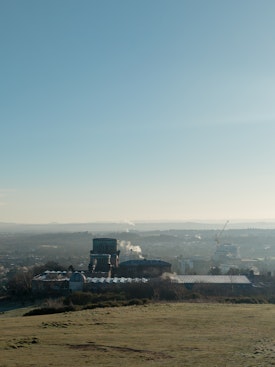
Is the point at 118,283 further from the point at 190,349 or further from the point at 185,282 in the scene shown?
the point at 190,349

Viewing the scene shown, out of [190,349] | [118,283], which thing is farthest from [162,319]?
[118,283]

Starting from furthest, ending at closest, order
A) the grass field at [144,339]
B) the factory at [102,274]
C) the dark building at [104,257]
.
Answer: the dark building at [104,257]
the factory at [102,274]
the grass field at [144,339]

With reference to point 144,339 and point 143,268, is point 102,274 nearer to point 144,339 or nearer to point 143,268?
point 143,268

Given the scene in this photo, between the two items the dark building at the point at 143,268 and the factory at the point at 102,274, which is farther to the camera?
the dark building at the point at 143,268

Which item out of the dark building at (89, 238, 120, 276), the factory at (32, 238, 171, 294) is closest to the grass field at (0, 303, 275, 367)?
the factory at (32, 238, 171, 294)

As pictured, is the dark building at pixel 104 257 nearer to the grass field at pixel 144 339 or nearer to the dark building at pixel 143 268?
the dark building at pixel 143 268

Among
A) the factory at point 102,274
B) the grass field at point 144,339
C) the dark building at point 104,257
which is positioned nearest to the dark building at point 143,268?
the factory at point 102,274

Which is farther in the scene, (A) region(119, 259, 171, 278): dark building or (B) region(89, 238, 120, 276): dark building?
(B) region(89, 238, 120, 276): dark building

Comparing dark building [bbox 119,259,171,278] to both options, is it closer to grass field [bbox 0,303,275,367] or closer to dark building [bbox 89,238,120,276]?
dark building [bbox 89,238,120,276]

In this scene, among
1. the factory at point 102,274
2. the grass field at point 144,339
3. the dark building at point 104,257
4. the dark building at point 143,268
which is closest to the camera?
the grass field at point 144,339

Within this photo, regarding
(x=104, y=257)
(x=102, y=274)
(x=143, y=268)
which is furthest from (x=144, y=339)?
(x=104, y=257)
